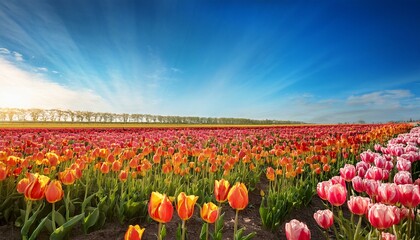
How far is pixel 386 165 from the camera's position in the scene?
366 cm

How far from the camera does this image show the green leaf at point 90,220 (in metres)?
3.48

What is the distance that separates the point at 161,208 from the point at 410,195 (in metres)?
1.90

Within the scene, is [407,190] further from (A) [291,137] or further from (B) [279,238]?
(A) [291,137]

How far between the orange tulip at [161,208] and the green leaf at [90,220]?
2.05m

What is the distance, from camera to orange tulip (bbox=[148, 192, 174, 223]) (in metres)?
1.81

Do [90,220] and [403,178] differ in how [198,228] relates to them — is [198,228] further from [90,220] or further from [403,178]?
[403,178]

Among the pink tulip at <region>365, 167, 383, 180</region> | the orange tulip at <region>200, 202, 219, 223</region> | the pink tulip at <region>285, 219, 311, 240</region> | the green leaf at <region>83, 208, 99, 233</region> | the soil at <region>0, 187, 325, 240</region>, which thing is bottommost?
the soil at <region>0, 187, 325, 240</region>

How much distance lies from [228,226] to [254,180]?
7.57 feet

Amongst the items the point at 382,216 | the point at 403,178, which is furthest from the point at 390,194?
the point at 403,178

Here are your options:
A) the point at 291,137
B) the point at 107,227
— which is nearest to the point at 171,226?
the point at 107,227

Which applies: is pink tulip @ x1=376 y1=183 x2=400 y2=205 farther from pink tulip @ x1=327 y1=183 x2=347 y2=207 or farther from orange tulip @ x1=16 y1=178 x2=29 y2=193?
orange tulip @ x1=16 y1=178 x2=29 y2=193

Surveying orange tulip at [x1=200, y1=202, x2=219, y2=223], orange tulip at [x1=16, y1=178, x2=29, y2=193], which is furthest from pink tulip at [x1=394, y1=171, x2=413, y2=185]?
orange tulip at [x1=16, y1=178, x2=29, y2=193]

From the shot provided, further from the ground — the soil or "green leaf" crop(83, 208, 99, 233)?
"green leaf" crop(83, 208, 99, 233)

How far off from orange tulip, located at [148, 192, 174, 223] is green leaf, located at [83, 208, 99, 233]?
2047 millimetres
